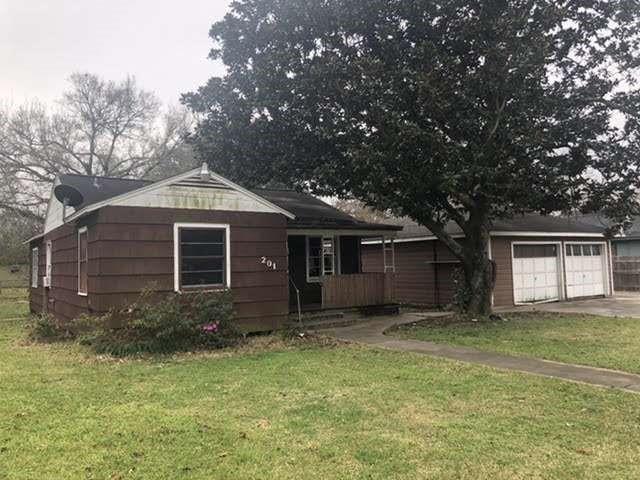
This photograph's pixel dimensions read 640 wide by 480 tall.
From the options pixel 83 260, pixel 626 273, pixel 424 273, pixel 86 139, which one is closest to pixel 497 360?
pixel 83 260

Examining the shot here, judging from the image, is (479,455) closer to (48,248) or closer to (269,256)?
(269,256)

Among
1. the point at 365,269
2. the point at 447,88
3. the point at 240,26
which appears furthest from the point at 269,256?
the point at 365,269

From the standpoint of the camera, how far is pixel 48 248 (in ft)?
→ 52.5

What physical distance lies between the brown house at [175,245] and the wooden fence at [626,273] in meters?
17.0

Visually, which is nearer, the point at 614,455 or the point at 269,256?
the point at 614,455

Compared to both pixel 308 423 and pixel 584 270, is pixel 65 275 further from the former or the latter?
pixel 584 270

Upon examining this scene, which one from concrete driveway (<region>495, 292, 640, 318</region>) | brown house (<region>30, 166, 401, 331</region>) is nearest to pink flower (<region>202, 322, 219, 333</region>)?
brown house (<region>30, 166, 401, 331</region>)

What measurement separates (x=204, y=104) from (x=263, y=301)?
6.22 metres

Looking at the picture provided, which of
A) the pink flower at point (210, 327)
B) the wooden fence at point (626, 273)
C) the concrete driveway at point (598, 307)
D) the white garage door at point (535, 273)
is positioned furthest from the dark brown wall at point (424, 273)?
the wooden fence at point (626, 273)

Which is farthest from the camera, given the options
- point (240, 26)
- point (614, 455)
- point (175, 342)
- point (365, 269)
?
point (365, 269)

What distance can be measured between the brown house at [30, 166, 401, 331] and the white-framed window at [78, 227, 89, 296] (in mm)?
21

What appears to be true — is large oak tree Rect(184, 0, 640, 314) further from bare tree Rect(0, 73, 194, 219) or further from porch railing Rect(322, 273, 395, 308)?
bare tree Rect(0, 73, 194, 219)

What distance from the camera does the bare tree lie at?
30703 millimetres

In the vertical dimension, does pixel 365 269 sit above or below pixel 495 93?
below
